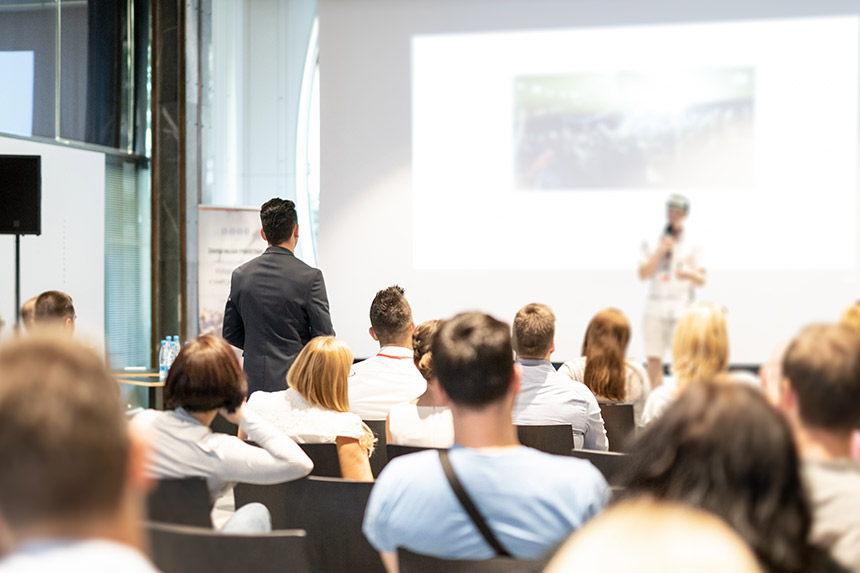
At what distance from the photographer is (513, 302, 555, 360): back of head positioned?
3303 mm

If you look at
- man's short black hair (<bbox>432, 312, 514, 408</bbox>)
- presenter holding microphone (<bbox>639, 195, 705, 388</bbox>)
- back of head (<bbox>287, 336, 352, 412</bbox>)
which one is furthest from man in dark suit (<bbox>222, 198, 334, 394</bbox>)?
presenter holding microphone (<bbox>639, 195, 705, 388</bbox>)

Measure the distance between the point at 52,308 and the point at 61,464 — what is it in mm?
3372

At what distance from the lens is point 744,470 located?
3.46 ft

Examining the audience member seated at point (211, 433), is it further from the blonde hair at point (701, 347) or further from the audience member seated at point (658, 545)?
the audience member seated at point (658, 545)

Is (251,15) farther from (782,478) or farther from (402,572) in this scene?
(782,478)

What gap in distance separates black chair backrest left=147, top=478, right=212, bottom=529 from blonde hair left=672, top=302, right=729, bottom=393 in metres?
1.20

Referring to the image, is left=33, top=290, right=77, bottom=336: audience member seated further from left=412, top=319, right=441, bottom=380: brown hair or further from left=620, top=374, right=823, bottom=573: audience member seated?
left=620, top=374, right=823, bottom=573: audience member seated

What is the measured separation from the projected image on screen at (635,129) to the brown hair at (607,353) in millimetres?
3319

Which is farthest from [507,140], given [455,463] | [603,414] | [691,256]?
[455,463]

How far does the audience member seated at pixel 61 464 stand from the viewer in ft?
2.84

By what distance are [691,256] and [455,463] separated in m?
5.46

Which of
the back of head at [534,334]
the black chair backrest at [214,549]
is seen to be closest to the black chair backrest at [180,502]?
the black chair backrest at [214,549]

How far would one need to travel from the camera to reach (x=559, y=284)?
23.1ft

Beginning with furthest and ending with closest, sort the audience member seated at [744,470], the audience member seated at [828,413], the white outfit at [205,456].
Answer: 1. the white outfit at [205,456]
2. the audience member seated at [828,413]
3. the audience member seated at [744,470]
